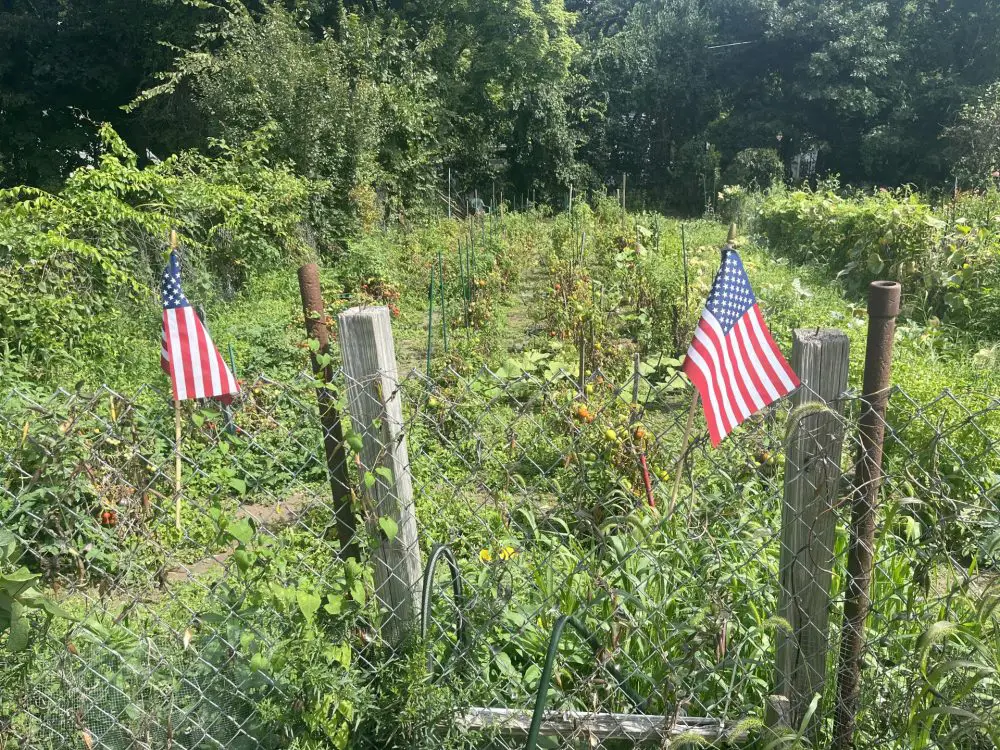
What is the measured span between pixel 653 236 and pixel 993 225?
3818mm

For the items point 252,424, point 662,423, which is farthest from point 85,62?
point 662,423

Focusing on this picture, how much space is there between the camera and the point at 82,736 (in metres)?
1.80

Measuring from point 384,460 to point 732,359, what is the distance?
88cm

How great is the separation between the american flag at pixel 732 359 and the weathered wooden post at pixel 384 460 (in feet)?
2.34

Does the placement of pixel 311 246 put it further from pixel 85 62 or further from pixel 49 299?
pixel 85 62

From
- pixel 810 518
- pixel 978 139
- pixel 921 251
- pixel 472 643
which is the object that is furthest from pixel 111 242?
pixel 978 139

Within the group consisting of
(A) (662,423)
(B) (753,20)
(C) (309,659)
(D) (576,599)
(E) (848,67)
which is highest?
(B) (753,20)

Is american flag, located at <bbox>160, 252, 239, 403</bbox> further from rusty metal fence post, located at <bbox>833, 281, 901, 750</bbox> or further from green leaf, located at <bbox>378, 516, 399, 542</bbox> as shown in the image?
A: rusty metal fence post, located at <bbox>833, 281, 901, 750</bbox>

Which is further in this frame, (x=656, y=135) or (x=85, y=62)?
(x=656, y=135)

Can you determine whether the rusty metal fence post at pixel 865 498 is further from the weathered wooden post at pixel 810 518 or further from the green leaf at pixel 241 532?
the green leaf at pixel 241 532

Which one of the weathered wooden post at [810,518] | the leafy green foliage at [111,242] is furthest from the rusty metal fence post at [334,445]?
the leafy green foliage at [111,242]

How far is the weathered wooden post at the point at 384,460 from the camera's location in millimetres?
1693

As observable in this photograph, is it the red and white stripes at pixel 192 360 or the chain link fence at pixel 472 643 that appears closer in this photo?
the chain link fence at pixel 472 643

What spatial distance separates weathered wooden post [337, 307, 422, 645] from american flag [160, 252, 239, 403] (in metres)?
1.02
